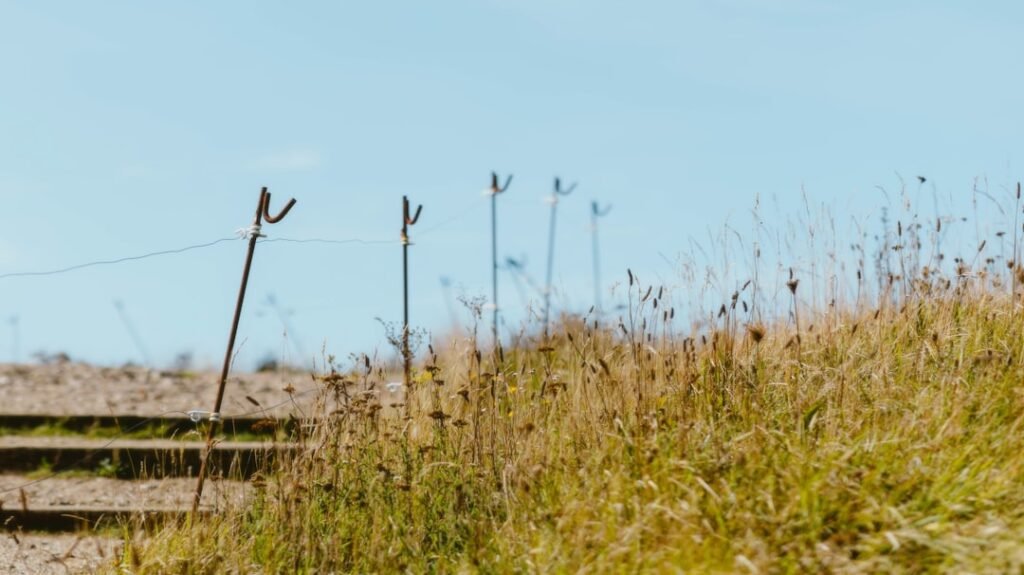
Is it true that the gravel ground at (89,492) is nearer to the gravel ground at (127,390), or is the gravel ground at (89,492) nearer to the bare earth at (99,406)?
the bare earth at (99,406)

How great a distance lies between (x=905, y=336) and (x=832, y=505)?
2010 mm

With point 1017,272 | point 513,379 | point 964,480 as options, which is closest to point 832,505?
point 964,480

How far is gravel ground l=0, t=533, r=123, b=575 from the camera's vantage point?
4496mm

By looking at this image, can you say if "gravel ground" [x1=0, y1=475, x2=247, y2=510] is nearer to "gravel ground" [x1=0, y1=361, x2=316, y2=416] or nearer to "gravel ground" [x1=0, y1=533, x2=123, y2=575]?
"gravel ground" [x1=0, y1=533, x2=123, y2=575]

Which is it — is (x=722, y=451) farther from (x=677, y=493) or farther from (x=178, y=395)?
(x=178, y=395)

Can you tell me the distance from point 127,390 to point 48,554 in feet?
11.0

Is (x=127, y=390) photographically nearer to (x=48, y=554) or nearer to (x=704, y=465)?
(x=48, y=554)

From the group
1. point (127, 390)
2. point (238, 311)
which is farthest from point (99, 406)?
point (238, 311)

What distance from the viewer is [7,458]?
6785 mm

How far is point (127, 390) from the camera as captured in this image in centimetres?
818

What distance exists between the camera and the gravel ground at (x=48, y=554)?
4.50 meters

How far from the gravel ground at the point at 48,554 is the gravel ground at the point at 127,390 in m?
1.69

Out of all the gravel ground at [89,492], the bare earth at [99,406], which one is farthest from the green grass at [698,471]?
the gravel ground at [89,492]

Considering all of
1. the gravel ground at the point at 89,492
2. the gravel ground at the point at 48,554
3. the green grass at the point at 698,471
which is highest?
the green grass at the point at 698,471
